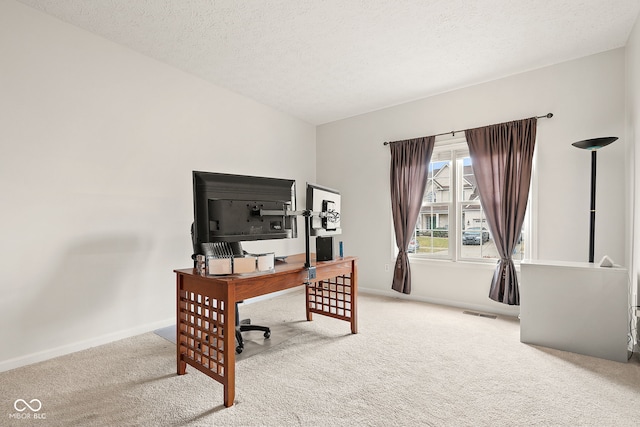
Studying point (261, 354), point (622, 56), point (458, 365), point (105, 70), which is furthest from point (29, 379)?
point (622, 56)

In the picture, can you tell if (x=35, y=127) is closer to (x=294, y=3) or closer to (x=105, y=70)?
(x=105, y=70)

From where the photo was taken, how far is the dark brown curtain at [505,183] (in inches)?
130

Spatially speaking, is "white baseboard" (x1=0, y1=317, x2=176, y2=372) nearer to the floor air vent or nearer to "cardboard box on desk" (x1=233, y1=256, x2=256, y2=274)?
"cardboard box on desk" (x1=233, y1=256, x2=256, y2=274)

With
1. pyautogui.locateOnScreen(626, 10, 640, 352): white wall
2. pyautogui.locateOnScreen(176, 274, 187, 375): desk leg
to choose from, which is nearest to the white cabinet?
pyautogui.locateOnScreen(626, 10, 640, 352): white wall

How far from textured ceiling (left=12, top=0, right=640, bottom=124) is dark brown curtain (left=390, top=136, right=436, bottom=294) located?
80cm

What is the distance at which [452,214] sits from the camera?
3.94 metres

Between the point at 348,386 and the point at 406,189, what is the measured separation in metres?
2.76

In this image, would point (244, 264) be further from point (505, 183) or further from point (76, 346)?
point (505, 183)

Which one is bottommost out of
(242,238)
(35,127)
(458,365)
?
(458,365)

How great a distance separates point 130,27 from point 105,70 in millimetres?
462

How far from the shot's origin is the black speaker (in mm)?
2631

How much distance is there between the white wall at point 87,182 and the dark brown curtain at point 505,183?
125 inches

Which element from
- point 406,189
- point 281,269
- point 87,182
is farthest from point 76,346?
point 406,189

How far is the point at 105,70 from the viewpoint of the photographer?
2762mm
